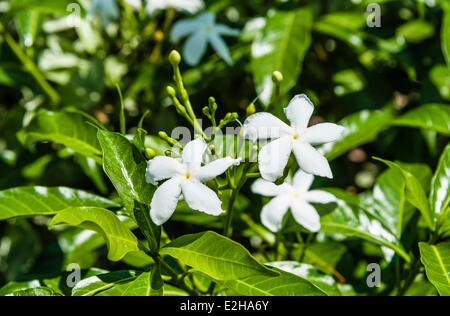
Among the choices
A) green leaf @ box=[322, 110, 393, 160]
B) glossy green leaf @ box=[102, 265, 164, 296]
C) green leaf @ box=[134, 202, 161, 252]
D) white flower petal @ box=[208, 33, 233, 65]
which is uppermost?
white flower petal @ box=[208, 33, 233, 65]

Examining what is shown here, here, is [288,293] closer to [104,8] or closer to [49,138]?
[49,138]

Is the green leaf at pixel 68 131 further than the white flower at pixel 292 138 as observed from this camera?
Yes

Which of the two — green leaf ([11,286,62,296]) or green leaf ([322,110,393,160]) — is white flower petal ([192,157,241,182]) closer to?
green leaf ([11,286,62,296])

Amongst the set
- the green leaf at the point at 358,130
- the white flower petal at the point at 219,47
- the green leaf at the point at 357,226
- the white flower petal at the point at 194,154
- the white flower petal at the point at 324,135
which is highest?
the white flower petal at the point at 194,154

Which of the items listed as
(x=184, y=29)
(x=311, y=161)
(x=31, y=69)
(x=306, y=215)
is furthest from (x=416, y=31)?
(x=31, y=69)

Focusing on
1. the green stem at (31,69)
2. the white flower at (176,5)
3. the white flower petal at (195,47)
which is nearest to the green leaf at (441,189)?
the white flower petal at (195,47)

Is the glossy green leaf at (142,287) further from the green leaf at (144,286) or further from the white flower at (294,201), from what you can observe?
the white flower at (294,201)

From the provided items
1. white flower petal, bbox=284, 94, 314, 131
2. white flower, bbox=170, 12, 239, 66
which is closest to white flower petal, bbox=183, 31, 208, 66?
white flower, bbox=170, 12, 239, 66
